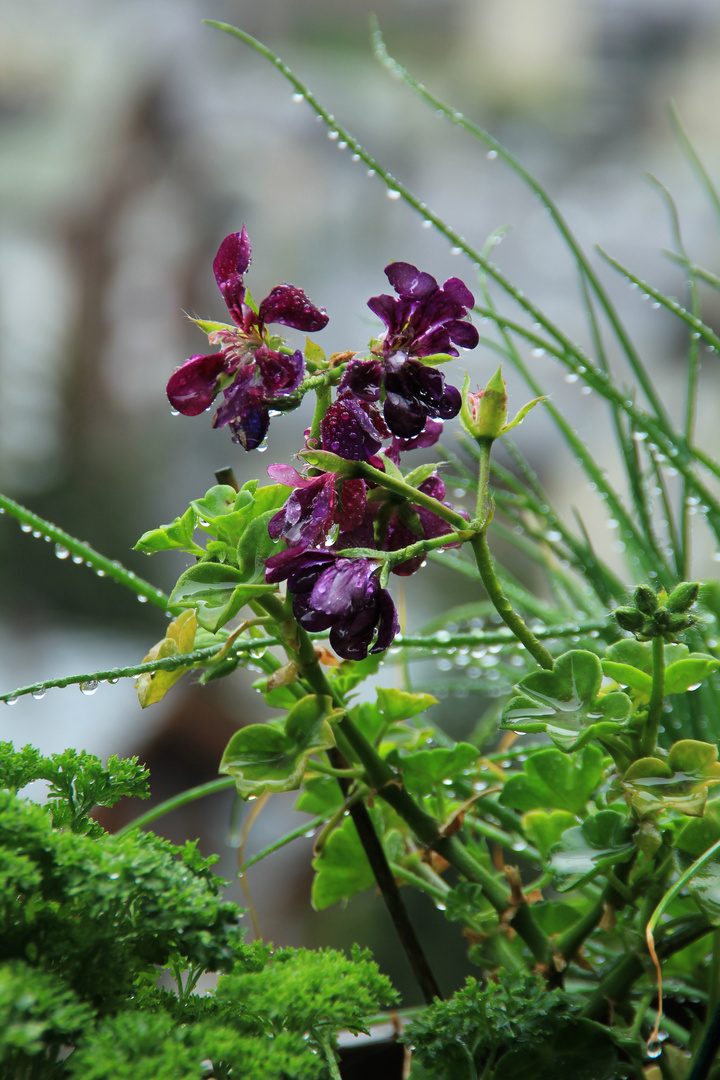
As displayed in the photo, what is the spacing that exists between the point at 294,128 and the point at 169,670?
2008 mm

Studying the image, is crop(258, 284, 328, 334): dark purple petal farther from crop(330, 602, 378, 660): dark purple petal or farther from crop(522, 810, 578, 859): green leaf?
crop(522, 810, 578, 859): green leaf

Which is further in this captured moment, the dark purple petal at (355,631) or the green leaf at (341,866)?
the green leaf at (341,866)

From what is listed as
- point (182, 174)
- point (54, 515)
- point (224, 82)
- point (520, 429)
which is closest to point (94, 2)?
point (224, 82)

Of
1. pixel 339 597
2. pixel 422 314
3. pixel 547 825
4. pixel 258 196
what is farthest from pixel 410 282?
pixel 258 196

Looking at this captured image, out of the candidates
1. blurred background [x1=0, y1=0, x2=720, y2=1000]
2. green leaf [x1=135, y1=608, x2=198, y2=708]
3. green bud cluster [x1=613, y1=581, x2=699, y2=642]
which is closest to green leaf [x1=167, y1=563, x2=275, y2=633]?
green leaf [x1=135, y1=608, x2=198, y2=708]

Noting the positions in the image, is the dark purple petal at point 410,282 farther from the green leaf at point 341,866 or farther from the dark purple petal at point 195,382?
the green leaf at point 341,866

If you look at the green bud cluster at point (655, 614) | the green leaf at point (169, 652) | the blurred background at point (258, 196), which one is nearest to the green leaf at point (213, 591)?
the green leaf at point (169, 652)

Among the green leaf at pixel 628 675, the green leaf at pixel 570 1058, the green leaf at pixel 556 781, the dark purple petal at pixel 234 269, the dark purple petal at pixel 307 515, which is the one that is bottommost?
the green leaf at pixel 570 1058

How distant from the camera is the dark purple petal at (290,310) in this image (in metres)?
0.26

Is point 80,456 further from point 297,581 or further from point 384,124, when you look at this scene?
point 297,581

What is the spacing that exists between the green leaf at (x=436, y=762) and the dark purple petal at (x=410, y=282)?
0.17 m

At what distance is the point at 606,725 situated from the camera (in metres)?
0.23

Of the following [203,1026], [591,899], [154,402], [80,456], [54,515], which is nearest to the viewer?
[203,1026]

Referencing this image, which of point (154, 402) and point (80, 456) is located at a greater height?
point (154, 402)
